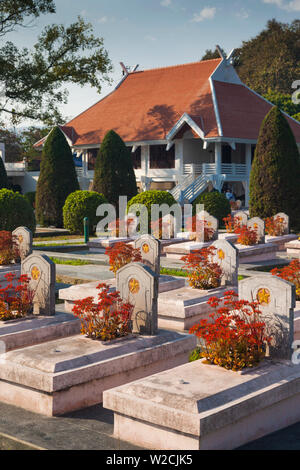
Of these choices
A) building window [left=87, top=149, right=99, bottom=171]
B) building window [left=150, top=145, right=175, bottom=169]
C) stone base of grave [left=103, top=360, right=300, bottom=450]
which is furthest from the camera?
building window [left=87, top=149, right=99, bottom=171]

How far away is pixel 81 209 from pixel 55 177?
4195 millimetres

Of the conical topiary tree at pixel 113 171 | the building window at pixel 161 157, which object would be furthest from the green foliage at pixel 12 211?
the building window at pixel 161 157

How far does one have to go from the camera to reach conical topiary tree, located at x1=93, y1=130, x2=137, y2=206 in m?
31.8

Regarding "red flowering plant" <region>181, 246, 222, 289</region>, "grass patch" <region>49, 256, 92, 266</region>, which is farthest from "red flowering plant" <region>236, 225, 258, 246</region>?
"red flowering plant" <region>181, 246, 222, 289</region>

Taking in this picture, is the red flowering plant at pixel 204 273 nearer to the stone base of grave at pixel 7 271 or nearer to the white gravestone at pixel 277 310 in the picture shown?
the white gravestone at pixel 277 310

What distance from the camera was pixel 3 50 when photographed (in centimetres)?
4012

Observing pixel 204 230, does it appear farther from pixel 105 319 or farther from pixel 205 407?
pixel 205 407

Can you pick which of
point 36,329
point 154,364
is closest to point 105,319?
point 154,364

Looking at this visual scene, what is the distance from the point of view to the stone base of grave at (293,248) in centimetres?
2000

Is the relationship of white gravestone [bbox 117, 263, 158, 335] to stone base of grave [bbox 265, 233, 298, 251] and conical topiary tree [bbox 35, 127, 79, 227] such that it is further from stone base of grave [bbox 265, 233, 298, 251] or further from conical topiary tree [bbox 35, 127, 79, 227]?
conical topiary tree [bbox 35, 127, 79, 227]

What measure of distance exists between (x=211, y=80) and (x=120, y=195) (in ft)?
43.0

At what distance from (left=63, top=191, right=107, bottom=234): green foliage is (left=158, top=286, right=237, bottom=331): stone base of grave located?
56.6 feet

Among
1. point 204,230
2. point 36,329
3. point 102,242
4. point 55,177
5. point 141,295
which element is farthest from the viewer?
point 55,177

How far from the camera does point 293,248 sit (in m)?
20.2
